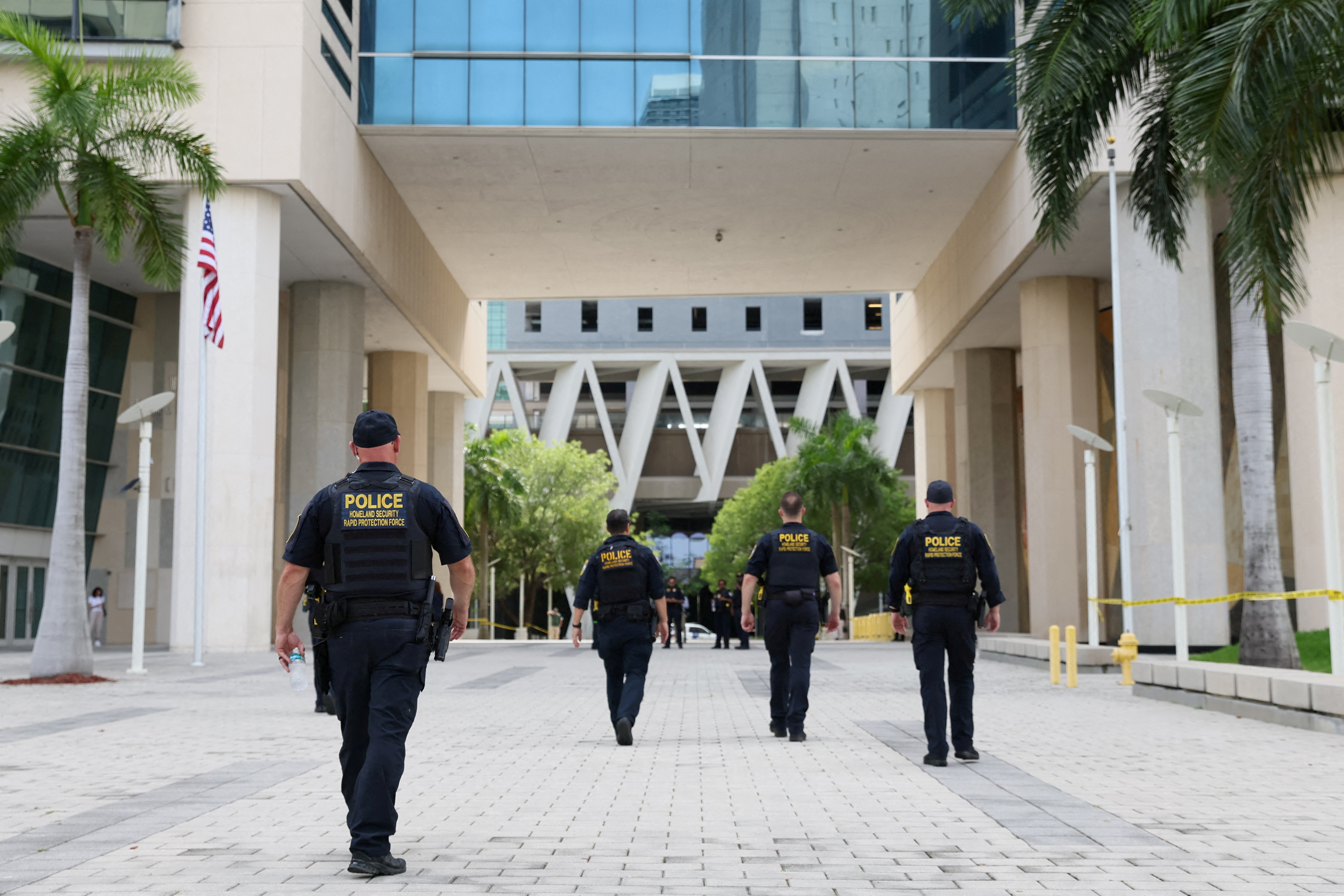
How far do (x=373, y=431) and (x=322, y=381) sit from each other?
27365 millimetres

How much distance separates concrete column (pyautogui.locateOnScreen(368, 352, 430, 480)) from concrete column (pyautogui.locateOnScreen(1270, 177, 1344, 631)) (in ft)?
83.5

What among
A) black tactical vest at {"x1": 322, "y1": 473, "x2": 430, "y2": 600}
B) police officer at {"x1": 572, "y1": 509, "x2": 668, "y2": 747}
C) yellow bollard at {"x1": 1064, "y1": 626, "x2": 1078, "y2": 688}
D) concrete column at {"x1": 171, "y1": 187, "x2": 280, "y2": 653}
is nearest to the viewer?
black tactical vest at {"x1": 322, "y1": 473, "x2": 430, "y2": 600}

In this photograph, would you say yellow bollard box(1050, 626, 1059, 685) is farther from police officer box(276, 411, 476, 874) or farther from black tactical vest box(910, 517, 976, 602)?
police officer box(276, 411, 476, 874)

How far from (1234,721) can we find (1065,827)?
6.82m

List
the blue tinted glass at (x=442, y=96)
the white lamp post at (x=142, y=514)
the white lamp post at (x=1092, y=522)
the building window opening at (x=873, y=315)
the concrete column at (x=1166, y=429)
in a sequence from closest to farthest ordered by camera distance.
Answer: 1. the white lamp post at (x=142, y=514)
2. the white lamp post at (x=1092, y=522)
3. the concrete column at (x=1166, y=429)
4. the blue tinted glass at (x=442, y=96)
5. the building window opening at (x=873, y=315)

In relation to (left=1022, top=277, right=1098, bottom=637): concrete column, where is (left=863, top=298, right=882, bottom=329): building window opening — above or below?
above

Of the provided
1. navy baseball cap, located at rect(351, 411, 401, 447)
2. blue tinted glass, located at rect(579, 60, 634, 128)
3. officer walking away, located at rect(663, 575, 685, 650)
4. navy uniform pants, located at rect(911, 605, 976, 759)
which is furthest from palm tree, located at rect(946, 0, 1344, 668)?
officer walking away, located at rect(663, 575, 685, 650)

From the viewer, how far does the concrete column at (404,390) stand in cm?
4306

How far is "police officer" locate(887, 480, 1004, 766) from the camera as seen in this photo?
9195mm

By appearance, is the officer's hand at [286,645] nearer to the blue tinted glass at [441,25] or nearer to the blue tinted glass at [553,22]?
the blue tinted glass at [441,25]

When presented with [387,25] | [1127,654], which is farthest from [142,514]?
[387,25]

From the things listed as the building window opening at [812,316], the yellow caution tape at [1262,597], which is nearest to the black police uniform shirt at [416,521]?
the yellow caution tape at [1262,597]

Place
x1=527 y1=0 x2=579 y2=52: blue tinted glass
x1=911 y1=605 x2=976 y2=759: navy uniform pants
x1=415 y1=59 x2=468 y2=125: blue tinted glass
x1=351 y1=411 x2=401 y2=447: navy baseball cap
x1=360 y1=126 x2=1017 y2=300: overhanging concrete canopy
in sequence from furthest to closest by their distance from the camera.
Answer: x1=527 y1=0 x2=579 y2=52: blue tinted glass < x1=360 y1=126 x2=1017 y2=300: overhanging concrete canopy < x1=415 y1=59 x2=468 y2=125: blue tinted glass < x1=911 y1=605 x2=976 y2=759: navy uniform pants < x1=351 y1=411 x2=401 y2=447: navy baseball cap

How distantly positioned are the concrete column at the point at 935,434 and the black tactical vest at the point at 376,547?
4445 cm
